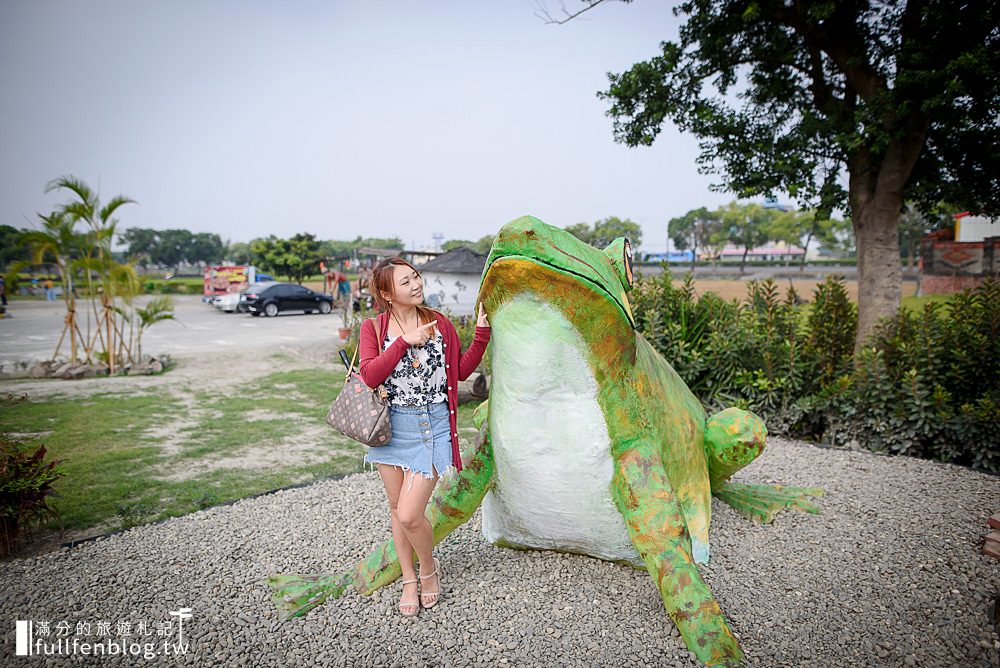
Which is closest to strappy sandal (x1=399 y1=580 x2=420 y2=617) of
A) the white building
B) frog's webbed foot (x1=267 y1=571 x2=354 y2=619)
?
frog's webbed foot (x1=267 y1=571 x2=354 y2=619)

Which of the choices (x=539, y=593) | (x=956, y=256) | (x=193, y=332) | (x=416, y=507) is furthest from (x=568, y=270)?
(x=956, y=256)

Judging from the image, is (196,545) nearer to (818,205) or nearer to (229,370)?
(818,205)

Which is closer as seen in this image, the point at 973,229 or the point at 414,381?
the point at 414,381

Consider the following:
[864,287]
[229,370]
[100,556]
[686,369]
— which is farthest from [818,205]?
[229,370]

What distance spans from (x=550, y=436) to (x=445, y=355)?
536 millimetres

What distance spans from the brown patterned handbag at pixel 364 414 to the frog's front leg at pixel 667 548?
37.2 inches

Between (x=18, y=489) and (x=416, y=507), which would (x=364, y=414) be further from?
(x=18, y=489)

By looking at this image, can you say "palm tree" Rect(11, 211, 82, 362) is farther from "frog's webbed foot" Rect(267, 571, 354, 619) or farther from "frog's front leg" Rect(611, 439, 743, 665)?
"frog's front leg" Rect(611, 439, 743, 665)

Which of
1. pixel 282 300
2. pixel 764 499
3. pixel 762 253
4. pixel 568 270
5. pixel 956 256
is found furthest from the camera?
pixel 762 253

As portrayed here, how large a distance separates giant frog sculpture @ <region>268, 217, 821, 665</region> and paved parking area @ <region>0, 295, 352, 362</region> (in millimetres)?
10547

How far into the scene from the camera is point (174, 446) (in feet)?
18.3

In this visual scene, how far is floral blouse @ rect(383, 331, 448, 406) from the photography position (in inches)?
89.7

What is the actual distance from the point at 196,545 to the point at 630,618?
2484 millimetres

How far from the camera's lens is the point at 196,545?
335cm
